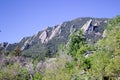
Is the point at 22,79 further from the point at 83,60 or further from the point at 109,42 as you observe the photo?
the point at 109,42

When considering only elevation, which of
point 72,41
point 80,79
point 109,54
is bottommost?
point 80,79

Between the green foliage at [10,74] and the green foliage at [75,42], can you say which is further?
the green foliage at [75,42]

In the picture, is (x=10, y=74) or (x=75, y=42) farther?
(x=75, y=42)

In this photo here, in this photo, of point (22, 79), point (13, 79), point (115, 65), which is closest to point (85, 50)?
point (22, 79)

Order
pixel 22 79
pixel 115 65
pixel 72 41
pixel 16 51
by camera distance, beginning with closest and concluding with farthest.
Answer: pixel 115 65, pixel 22 79, pixel 72 41, pixel 16 51

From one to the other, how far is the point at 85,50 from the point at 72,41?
12.6 metres

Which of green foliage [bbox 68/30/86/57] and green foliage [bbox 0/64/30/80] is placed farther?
green foliage [bbox 68/30/86/57]

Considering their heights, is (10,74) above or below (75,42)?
below

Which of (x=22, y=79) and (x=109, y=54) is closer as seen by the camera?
(x=109, y=54)

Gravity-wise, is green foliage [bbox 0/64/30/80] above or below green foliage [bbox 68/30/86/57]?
below

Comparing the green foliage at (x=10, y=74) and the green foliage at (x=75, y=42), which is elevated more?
the green foliage at (x=75, y=42)

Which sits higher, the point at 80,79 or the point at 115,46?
the point at 115,46

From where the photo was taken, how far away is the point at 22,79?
52719 millimetres

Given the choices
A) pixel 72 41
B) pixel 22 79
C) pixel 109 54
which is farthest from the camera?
pixel 72 41
